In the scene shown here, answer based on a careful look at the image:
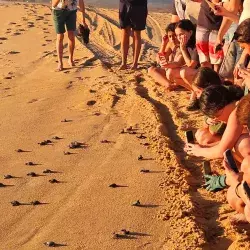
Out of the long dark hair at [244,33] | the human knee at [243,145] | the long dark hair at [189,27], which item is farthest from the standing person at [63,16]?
the human knee at [243,145]

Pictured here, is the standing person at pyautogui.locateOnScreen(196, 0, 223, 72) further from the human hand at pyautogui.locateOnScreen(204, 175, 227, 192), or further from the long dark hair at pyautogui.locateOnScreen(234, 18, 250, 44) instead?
the human hand at pyautogui.locateOnScreen(204, 175, 227, 192)

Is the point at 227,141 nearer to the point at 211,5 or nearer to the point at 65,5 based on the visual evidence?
the point at 211,5

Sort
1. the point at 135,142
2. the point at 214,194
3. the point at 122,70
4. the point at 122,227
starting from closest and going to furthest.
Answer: the point at 122,227 < the point at 214,194 < the point at 135,142 < the point at 122,70

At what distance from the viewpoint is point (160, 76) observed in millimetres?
7867

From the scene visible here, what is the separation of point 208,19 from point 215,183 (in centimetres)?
318

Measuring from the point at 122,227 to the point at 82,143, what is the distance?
1.89 m

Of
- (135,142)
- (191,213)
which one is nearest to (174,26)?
(135,142)

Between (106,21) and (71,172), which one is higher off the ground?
(71,172)

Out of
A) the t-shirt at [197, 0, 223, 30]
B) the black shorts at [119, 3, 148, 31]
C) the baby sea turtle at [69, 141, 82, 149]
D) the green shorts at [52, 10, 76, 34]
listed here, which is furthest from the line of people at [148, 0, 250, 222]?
the green shorts at [52, 10, 76, 34]

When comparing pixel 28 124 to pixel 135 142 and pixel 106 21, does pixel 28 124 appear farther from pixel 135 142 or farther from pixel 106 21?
pixel 106 21

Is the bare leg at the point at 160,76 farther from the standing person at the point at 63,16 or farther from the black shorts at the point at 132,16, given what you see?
the standing person at the point at 63,16

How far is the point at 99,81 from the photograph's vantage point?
326 inches

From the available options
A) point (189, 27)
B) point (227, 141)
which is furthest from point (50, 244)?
point (189, 27)

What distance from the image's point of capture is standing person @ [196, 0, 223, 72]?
7.02 m
